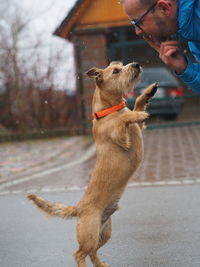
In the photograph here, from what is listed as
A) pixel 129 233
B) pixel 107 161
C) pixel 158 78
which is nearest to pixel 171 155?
pixel 129 233

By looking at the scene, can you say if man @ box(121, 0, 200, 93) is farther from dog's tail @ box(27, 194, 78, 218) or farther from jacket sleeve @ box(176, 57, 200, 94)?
dog's tail @ box(27, 194, 78, 218)

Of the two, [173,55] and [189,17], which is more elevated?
[189,17]

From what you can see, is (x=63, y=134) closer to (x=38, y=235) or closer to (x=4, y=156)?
(x=4, y=156)

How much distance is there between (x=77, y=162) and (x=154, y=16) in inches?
263

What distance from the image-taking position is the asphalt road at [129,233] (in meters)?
4.48

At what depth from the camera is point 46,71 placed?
1319cm

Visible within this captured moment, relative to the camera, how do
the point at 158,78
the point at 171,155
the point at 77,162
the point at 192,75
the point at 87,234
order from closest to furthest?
the point at 192,75
the point at 87,234
the point at 171,155
the point at 77,162
the point at 158,78

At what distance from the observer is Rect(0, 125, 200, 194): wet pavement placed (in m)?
7.64

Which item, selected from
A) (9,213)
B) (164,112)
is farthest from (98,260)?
(164,112)

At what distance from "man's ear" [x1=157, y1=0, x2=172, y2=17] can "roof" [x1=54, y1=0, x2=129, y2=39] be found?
11.3m

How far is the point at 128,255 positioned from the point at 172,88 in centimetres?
1106

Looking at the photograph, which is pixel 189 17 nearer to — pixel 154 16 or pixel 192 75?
pixel 154 16

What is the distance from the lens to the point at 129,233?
5152 millimetres

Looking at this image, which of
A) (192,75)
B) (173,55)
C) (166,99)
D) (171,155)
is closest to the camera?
(173,55)
